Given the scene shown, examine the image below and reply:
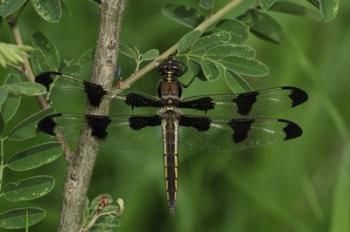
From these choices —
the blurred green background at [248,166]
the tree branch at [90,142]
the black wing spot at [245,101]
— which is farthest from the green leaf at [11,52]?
the blurred green background at [248,166]

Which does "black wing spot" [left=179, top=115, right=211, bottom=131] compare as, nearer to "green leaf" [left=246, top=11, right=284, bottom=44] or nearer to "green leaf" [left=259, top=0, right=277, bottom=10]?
"green leaf" [left=246, top=11, right=284, bottom=44]

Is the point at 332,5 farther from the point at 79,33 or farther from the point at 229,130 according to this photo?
the point at 79,33

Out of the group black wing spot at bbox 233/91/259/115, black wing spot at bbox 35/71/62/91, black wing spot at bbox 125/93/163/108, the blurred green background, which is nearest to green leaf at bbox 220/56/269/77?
black wing spot at bbox 233/91/259/115

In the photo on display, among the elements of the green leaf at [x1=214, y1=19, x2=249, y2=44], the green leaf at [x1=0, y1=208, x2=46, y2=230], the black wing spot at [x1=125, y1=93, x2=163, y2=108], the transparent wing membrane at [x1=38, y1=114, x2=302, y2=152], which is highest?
the green leaf at [x1=214, y1=19, x2=249, y2=44]

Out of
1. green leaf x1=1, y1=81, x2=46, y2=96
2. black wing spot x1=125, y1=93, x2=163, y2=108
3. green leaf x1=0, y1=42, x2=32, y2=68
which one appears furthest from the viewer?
black wing spot x1=125, y1=93, x2=163, y2=108

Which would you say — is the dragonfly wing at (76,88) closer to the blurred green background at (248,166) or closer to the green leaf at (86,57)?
the green leaf at (86,57)

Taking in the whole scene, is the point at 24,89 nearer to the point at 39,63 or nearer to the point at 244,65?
the point at 39,63
